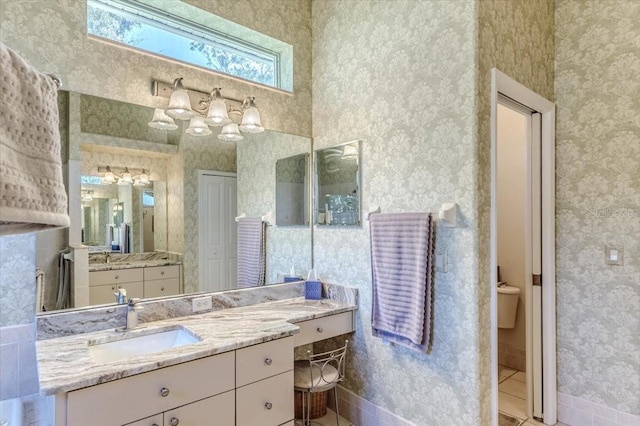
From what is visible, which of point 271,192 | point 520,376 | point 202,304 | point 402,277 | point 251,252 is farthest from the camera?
point 520,376

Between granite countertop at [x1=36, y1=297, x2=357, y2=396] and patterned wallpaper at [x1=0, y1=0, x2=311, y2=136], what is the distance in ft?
4.17

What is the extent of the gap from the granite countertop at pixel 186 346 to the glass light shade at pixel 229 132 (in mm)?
1155

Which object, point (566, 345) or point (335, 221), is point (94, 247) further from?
point (566, 345)

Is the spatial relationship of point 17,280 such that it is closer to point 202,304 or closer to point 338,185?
point 202,304

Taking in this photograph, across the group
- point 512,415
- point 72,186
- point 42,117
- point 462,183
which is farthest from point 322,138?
point 512,415

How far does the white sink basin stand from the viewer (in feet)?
5.54

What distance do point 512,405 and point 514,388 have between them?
319 millimetres

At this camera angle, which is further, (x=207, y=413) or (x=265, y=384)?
(x=265, y=384)

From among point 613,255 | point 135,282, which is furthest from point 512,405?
point 135,282

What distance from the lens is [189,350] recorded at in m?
1.57

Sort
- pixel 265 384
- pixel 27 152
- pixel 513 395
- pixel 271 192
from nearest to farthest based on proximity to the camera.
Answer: pixel 27 152, pixel 265 384, pixel 271 192, pixel 513 395

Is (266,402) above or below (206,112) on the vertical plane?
below

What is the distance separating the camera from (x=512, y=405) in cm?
269

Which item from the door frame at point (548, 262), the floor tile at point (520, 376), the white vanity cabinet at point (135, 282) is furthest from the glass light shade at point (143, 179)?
the floor tile at point (520, 376)
